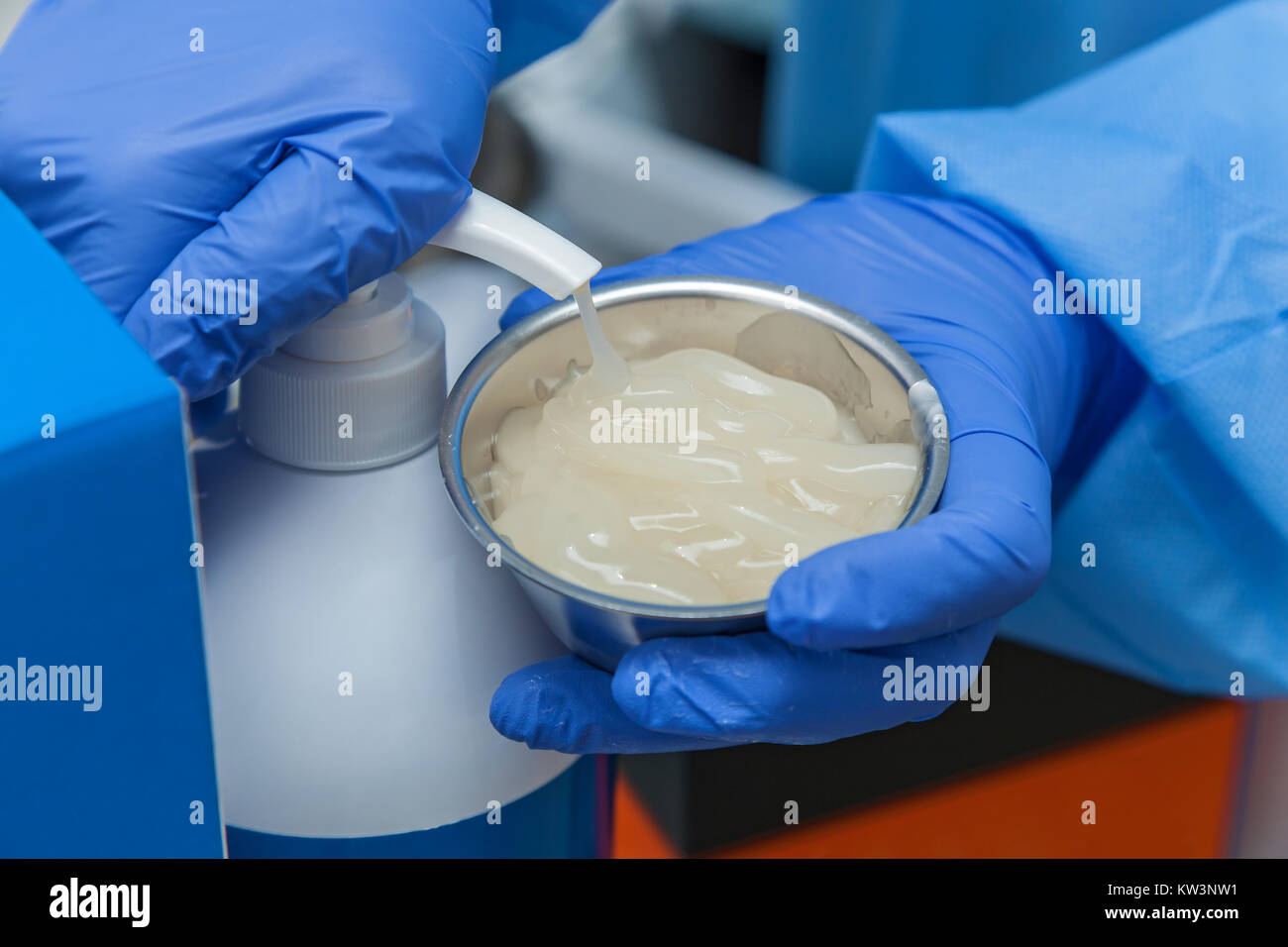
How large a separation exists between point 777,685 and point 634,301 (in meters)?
0.24

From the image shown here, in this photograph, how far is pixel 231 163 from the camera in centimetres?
62

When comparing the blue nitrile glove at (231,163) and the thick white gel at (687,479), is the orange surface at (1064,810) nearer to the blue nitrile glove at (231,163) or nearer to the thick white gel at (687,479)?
the thick white gel at (687,479)

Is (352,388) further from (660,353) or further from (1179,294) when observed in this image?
(1179,294)

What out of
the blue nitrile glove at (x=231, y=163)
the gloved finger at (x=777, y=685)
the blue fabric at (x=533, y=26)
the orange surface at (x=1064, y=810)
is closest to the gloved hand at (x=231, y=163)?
the blue nitrile glove at (x=231, y=163)

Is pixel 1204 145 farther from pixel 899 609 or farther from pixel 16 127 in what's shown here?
pixel 16 127

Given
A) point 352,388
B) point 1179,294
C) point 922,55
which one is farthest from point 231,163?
point 922,55

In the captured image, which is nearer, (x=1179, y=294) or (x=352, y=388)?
(x=352, y=388)

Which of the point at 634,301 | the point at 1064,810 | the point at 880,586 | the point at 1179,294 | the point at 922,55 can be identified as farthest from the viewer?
the point at 922,55

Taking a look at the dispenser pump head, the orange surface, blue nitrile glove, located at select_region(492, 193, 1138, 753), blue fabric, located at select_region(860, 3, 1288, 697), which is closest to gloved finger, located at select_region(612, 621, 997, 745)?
blue nitrile glove, located at select_region(492, 193, 1138, 753)

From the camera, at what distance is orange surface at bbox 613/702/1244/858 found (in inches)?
47.5

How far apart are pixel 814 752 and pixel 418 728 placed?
2.06 feet

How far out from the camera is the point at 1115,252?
865mm

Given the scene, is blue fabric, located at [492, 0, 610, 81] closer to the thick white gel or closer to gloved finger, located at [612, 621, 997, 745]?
the thick white gel

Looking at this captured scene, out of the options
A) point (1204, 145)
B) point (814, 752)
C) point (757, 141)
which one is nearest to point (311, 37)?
point (1204, 145)
